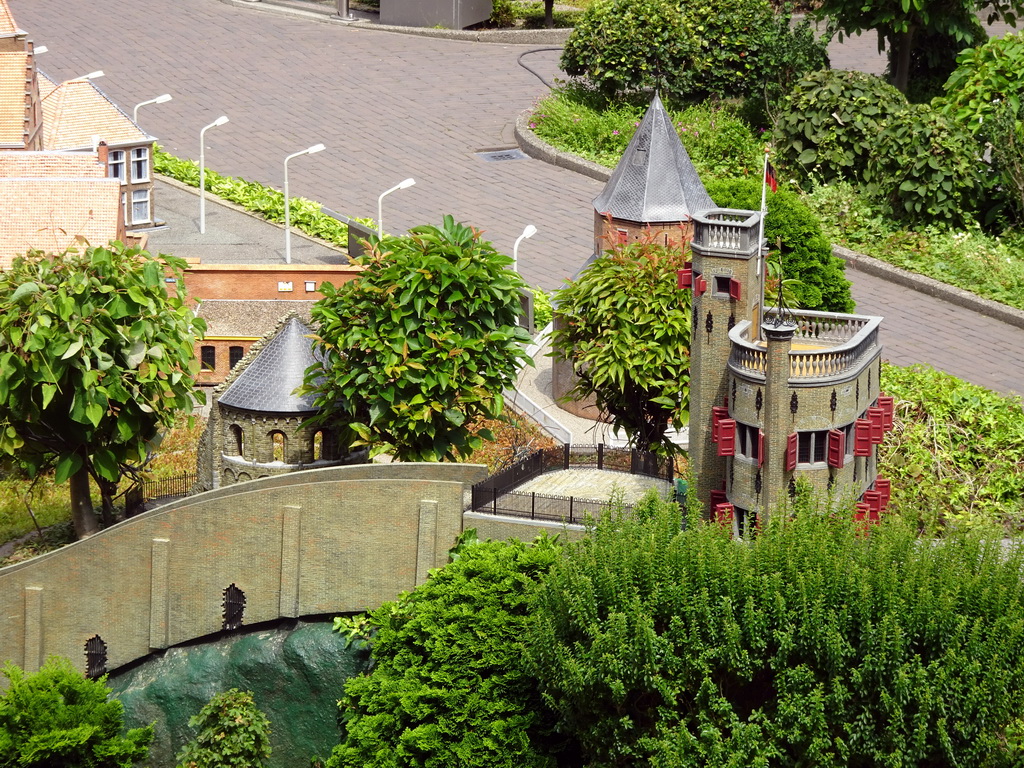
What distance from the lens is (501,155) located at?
8469 cm

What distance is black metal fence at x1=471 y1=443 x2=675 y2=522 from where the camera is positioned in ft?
174

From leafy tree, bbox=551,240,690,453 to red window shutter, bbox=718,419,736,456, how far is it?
5.53 metres

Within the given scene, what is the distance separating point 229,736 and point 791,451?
53.5 ft

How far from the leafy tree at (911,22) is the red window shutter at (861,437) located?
34192mm

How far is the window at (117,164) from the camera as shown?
7312 centimetres

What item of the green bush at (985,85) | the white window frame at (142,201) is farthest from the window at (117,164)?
the green bush at (985,85)

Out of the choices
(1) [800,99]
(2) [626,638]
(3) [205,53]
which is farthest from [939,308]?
(3) [205,53]

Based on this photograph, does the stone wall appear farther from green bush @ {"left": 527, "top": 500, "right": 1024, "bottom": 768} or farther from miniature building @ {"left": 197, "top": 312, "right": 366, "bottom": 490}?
green bush @ {"left": 527, "top": 500, "right": 1024, "bottom": 768}

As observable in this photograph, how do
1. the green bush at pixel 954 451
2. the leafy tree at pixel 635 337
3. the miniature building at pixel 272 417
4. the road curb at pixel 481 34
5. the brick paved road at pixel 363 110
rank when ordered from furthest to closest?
1. the road curb at pixel 481 34
2. the brick paved road at pixel 363 110
3. the miniature building at pixel 272 417
4. the green bush at pixel 954 451
5. the leafy tree at pixel 635 337

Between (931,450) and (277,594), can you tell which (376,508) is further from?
(931,450)

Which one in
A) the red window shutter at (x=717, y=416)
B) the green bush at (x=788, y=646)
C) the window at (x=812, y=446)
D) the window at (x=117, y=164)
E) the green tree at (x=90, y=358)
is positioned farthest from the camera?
the window at (x=117, y=164)

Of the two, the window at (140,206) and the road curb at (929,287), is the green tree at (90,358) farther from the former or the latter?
the road curb at (929,287)

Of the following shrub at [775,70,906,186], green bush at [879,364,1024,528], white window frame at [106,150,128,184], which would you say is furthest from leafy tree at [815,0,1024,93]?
Result: white window frame at [106,150,128,184]

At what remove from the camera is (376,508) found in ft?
179
